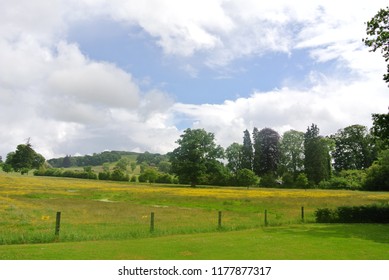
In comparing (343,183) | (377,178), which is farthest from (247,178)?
(377,178)

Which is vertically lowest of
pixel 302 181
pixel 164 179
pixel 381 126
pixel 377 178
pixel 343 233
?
pixel 343 233

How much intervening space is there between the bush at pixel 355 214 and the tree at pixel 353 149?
339ft

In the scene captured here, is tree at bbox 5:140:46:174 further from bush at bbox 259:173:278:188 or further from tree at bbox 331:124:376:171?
tree at bbox 331:124:376:171

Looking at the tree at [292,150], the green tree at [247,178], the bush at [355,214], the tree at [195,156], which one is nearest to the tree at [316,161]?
the tree at [292,150]

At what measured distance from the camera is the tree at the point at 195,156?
93.5 metres

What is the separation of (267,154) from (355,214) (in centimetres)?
9482

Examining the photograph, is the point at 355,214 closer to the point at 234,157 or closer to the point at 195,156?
the point at 195,156

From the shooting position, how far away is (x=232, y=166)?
445 ft

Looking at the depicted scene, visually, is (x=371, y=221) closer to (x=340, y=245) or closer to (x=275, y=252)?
(x=340, y=245)

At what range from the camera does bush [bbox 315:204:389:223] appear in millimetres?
28312

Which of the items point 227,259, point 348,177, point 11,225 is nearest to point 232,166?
point 348,177

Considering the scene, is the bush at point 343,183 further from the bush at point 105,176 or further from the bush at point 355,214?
the bush at point 105,176

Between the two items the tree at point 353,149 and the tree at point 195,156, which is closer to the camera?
the tree at point 195,156

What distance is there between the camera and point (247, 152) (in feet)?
421
